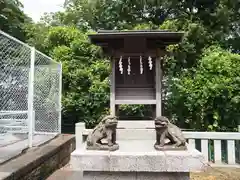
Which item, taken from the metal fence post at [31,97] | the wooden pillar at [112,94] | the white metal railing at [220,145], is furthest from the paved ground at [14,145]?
the wooden pillar at [112,94]

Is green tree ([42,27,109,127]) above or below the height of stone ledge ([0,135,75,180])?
above

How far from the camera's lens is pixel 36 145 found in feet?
14.8

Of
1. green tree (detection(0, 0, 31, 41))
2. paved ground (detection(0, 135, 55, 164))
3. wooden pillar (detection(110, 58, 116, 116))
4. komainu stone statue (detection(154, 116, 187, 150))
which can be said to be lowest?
paved ground (detection(0, 135, 55, 164))

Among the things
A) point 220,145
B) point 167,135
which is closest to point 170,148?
point 167,135

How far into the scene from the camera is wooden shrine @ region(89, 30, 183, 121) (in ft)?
12.1

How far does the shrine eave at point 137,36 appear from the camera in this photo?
11.9ft

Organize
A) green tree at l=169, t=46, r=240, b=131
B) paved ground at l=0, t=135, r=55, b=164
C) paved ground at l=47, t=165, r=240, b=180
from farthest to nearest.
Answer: green tree at l=169, t=46, r=240, b=131, paved ground at l=47, t=165, r=240, b=180, paved ground at l=0, t=135, r=55, b=164

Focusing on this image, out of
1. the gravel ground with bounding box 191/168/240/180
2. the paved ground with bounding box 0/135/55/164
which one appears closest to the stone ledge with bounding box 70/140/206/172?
the paved ground with bounding box 0/135/55/164

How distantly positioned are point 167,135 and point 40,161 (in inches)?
84.8

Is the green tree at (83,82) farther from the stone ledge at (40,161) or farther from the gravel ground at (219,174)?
the gravel ground at (219,174)

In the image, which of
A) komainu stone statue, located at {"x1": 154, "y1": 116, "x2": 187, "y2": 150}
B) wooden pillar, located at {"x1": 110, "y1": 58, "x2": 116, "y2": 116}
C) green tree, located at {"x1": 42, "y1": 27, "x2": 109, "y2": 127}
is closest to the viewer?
Answer: komainu stone statue, located at {"x1": 154, "y1": 116, "x2": 187, "y2": 150}

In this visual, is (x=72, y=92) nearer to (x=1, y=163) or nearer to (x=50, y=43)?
(x=50, y=43)

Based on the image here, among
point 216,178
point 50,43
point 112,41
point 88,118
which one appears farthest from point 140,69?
point 50,43

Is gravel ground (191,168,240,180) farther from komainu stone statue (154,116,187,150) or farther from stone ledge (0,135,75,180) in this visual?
stone ledge (0,135,75,180)
